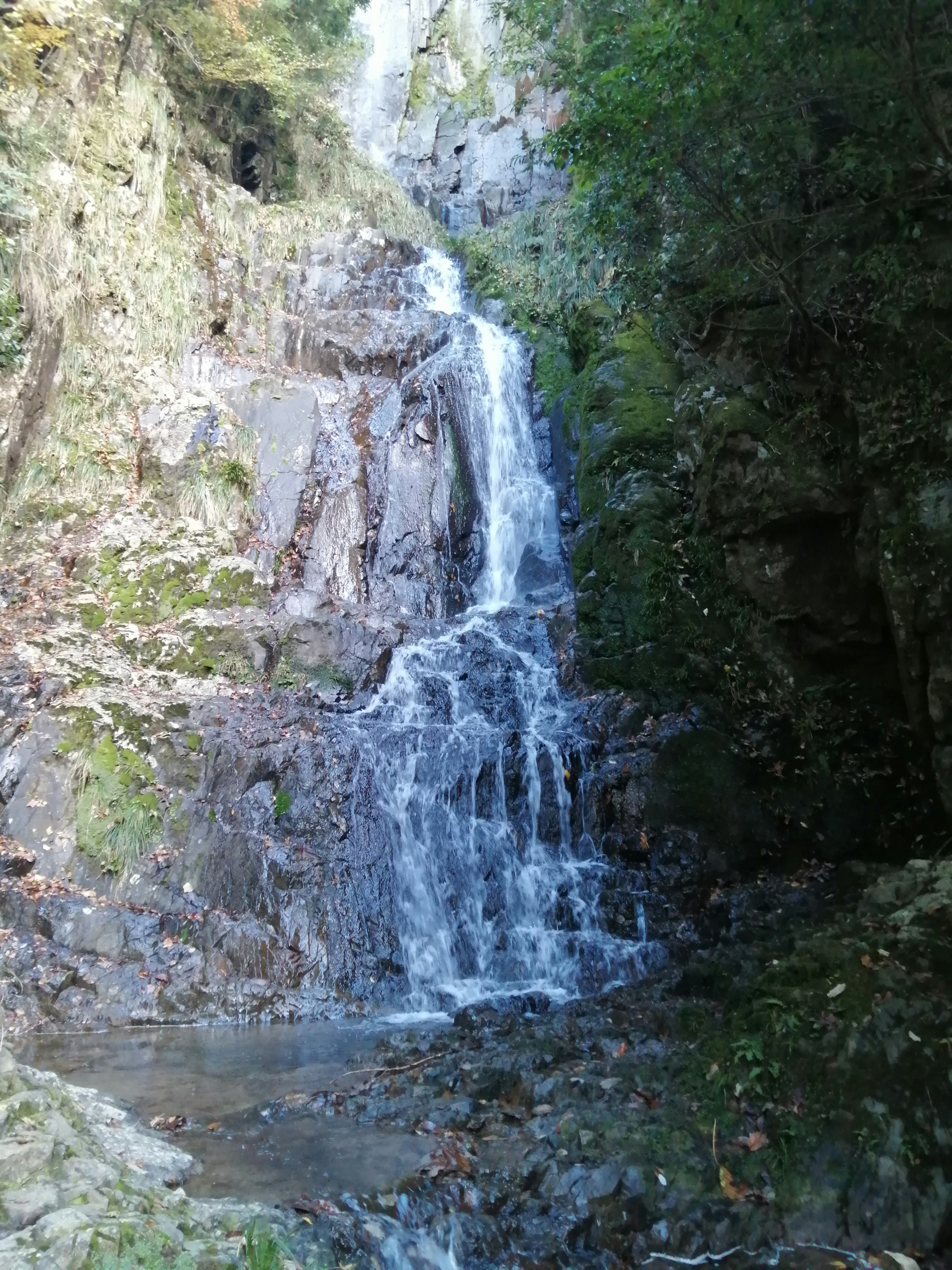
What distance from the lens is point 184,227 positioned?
15.1m

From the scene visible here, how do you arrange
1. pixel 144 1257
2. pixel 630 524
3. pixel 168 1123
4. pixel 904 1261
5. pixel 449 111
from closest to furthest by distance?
pixel 144 1257 < pixel 904 1261 < pixel 168 1123 < pixel 630 524 < pixel 449 111

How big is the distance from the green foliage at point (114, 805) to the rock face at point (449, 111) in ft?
64.2

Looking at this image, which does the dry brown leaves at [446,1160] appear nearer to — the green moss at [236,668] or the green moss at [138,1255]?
the green moss at [138,1255]

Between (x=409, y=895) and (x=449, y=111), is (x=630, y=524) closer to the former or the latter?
(x=409, y=895)

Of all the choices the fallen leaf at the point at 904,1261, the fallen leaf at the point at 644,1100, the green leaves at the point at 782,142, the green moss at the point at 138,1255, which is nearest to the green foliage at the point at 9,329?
the green leaves at the point at 782,142

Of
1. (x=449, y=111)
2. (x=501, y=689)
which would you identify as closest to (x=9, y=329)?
(x=501, y=689)

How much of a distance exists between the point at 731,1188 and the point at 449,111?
3049cm

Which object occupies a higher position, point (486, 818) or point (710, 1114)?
point (486, 818)

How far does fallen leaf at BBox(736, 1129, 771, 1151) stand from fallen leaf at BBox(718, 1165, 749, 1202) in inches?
6.6

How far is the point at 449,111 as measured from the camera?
27062mm

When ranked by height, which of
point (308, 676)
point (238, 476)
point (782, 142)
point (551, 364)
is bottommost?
point (308, 676)

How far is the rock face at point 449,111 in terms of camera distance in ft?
78.0

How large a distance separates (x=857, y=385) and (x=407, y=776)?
559 centimetres

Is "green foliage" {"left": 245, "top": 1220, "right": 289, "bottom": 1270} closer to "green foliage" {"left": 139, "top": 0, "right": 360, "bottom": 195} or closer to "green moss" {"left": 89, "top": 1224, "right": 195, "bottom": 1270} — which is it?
"green moss" {"left": 89, "top": 1224, "right": 195, "bottom": 1270}
